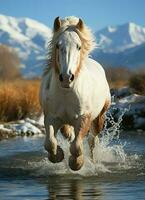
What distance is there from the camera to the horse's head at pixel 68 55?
7504 millimetres

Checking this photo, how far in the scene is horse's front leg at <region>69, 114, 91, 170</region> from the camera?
839 cm

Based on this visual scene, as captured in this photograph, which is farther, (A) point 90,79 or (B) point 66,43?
(A) point 90,79

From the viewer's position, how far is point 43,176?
29.0 feet

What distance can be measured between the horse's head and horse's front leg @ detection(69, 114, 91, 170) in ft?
2.43

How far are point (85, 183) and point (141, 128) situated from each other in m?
11.5

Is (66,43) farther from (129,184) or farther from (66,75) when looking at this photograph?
(129,184)

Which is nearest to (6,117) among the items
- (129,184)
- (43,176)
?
(43,176)

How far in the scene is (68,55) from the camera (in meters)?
7.70

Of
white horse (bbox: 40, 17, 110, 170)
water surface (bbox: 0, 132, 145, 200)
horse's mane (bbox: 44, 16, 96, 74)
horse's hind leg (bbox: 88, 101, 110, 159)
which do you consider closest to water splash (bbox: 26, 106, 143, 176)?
water surface (bbox: 0, 132, 145, 200)

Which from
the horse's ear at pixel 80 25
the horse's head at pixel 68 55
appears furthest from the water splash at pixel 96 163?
the horse's ear at pixel 80 25

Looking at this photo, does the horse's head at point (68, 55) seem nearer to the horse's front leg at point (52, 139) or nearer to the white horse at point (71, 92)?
the white horse at point (71, 92)

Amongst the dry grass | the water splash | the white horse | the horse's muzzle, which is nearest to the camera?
the horse's muzzle

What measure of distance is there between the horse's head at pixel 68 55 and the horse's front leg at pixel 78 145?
2.43 ft

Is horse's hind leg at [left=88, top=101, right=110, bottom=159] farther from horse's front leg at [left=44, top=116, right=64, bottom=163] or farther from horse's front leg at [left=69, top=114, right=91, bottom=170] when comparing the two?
horse's front leg at [left=69, top=114, right=91, bottom=170]
